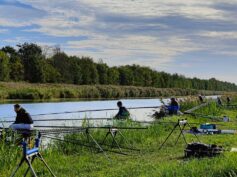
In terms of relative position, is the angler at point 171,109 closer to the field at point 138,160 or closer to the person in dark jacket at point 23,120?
the field at point 138,160

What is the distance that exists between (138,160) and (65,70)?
60.7 m

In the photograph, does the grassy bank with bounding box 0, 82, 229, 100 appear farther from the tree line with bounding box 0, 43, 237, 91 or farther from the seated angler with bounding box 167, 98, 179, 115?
the seated angler with bounding box 167, 98, 179, 115

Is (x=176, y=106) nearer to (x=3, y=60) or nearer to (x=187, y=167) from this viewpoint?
(x=187, y=167)

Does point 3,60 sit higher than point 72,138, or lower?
higher

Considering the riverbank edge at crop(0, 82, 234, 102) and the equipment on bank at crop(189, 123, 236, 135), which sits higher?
the riverbank edge at crop(0, 82, 234, 102)

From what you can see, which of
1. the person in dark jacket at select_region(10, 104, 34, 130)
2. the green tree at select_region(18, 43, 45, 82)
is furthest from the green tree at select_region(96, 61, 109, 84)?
the person in dark jacket at select_region(10, 104, 34, 130)

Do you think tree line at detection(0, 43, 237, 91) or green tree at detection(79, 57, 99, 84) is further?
green tree at detection(79, 57, 99, 84)

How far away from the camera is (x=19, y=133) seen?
44.9ft

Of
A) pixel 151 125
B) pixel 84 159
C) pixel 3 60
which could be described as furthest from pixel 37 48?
pixel 84 159

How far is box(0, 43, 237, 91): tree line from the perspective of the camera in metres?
64.4

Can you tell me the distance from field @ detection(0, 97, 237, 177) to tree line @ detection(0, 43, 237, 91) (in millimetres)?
44062

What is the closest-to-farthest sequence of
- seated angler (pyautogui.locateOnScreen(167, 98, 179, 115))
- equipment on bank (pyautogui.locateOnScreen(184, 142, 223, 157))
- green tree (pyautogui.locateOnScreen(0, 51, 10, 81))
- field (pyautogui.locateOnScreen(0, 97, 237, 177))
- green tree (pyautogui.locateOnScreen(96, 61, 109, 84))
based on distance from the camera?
field (pyautogui.locateOnScreen(0, 97, 237, 177)), equipment on bank (pyautogui.locateOnScreen(184, 142, 223, 157)), seated angler (pyautogui.locateOnScreen(167, 98, 179, 115)), green tree (pyautogui.locateOnScreen(0, 51, 10, 81)), green tree (pyautogui.locateOnScreen(96, 61, 109, 84))

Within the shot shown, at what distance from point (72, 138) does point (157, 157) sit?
3.12 metres

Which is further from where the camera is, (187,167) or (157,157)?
(157,157)
